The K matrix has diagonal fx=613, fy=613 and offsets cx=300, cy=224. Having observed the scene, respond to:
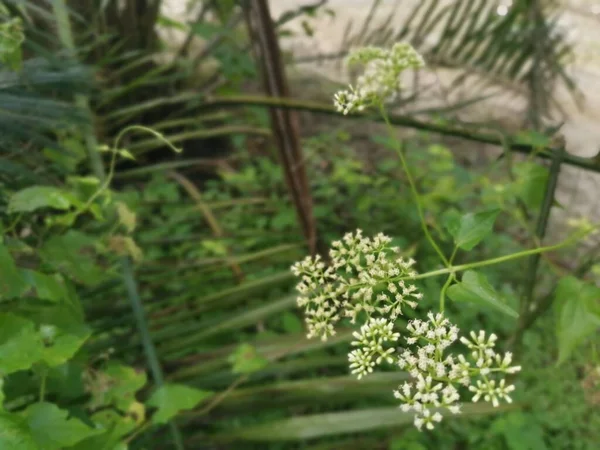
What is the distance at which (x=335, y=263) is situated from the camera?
1.79 feet

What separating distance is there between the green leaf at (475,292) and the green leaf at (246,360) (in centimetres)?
61

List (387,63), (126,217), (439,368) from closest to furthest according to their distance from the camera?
1. (439,368)
2. (387,63)
3. (126,217)

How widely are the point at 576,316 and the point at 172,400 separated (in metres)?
0.61

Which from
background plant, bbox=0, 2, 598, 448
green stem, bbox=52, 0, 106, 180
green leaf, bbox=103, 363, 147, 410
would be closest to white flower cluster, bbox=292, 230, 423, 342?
background plant, bbox=0, 2, 598, 448

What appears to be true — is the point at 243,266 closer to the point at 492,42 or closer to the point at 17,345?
the point at 17,345

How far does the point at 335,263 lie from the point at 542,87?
1.69 m

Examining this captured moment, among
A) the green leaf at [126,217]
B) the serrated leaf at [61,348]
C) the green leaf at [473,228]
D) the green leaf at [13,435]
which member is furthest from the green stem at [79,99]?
the green leaf at [473,228]

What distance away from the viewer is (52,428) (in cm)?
67

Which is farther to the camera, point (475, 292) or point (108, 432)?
point (108, 432)

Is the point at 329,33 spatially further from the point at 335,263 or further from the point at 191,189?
the point at 335,263

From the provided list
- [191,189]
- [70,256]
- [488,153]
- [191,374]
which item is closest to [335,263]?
[70,256]

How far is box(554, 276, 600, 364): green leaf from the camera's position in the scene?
2.20 ft

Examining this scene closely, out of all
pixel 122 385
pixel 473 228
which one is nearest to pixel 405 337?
pixel 473 228

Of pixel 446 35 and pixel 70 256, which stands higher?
pixel 446 35
